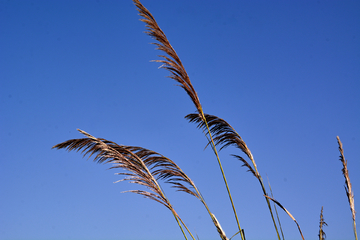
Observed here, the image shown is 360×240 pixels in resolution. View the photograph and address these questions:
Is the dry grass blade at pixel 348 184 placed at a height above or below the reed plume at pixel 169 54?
below

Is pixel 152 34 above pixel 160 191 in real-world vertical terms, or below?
above

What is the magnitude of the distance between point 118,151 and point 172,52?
43.1 inches

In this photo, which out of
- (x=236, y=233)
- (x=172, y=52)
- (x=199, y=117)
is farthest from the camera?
(x=199, y=117)

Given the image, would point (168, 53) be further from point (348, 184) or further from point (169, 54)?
point (348, 184)

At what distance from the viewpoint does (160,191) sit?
2773mm

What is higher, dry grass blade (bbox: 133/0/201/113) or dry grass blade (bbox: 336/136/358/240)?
dry grass blade (bbox: 133/0/201/113)

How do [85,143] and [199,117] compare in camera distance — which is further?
[199,117]

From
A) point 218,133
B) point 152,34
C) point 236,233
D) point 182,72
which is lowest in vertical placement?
point 236,233

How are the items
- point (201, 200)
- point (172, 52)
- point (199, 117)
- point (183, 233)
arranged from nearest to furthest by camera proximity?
point (183, 233) < point (201, 200) < point (172, 52) < point (199, 117)

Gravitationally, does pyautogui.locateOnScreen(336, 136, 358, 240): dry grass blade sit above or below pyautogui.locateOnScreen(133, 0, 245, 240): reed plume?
below

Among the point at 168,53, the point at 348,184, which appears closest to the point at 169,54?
the point at 168,53

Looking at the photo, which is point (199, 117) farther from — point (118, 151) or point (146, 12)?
point (146, 12)

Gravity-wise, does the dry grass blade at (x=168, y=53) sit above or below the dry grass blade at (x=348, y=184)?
above

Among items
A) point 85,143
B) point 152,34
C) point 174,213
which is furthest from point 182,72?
point 174,213
